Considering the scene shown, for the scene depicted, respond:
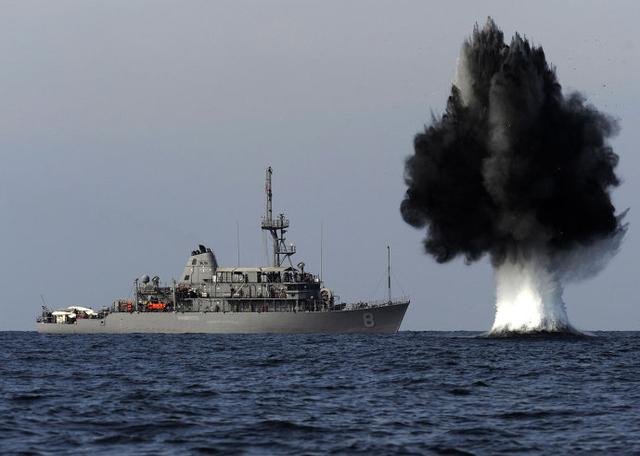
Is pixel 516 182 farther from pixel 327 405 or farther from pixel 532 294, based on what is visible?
pixel 327 405

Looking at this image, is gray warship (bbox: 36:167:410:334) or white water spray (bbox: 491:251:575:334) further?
gray warship (bbox: 36:167:410:334)

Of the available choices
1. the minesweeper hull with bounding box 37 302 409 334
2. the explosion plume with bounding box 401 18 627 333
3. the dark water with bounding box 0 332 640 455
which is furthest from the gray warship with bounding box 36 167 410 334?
the dark water with bounding box 0 332 640 455

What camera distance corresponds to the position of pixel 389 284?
391 feet

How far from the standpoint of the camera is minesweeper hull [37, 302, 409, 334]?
379 ft

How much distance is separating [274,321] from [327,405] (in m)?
80.6

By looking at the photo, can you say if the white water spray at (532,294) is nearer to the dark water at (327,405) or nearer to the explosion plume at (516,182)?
the explosion plume at (516,182)

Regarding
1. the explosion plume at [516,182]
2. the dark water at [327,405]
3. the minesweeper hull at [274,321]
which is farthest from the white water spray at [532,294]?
the minesweeper hull at [274,321]

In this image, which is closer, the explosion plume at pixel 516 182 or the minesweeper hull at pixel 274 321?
the explosion plume at pixel 516 182

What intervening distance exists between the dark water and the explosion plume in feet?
76.2

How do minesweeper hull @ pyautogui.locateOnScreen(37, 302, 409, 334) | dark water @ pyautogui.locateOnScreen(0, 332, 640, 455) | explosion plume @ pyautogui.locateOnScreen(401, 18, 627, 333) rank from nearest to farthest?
dark water @ pyautogui.locateOnScreen(0, 332, 640, 455)
explosion plume @ pyautogui.locateOnScreen(401, 18, 627, 333)
minesweeper hull @ pyautogui.locateOnScreen(37, 302, 409, 334)

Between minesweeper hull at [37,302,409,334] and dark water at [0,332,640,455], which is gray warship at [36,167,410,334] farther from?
dark water at [0,332,640,455]

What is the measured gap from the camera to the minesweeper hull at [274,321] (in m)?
116

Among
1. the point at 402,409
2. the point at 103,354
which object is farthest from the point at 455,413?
the point at 103,354

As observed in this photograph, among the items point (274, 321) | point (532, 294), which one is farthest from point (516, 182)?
point (274, 321)
